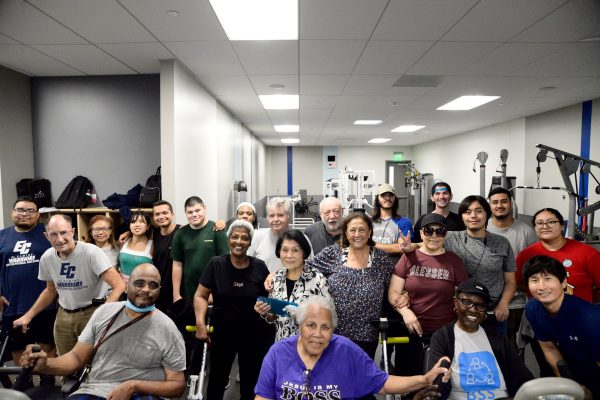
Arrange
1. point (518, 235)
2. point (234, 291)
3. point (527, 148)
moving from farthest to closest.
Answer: point (527, 148)
point (518, 235)
point (234, 291)

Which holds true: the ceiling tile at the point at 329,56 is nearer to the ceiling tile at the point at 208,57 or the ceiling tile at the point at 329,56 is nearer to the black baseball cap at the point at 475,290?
the ceiling tile at the point at 208,57

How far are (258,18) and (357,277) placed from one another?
1.96m

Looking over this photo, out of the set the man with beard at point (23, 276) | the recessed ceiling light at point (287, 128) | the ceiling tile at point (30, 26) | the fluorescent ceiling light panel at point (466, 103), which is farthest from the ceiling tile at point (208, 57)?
the recessed ceiling light at point (287, 128)

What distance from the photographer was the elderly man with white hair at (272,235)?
2.79 metres

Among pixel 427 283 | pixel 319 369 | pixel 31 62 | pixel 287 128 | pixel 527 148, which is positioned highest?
pixel 287 128

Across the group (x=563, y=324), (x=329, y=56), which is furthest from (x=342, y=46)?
(x=563, y=324)

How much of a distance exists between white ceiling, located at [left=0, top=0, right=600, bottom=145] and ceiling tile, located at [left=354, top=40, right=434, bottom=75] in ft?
0.03

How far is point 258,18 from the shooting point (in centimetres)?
275

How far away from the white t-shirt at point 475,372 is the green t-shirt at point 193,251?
171 cm

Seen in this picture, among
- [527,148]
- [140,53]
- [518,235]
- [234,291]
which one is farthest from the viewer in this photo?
[527,148]

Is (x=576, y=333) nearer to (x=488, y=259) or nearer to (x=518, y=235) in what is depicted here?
(x=488, y=259)

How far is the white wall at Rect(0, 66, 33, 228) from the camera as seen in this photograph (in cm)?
386

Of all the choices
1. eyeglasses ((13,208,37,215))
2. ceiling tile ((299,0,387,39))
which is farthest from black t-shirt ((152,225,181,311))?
ceiling tile ((299,0,387,39))

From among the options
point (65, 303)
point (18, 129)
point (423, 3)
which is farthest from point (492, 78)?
point (18, 129)
